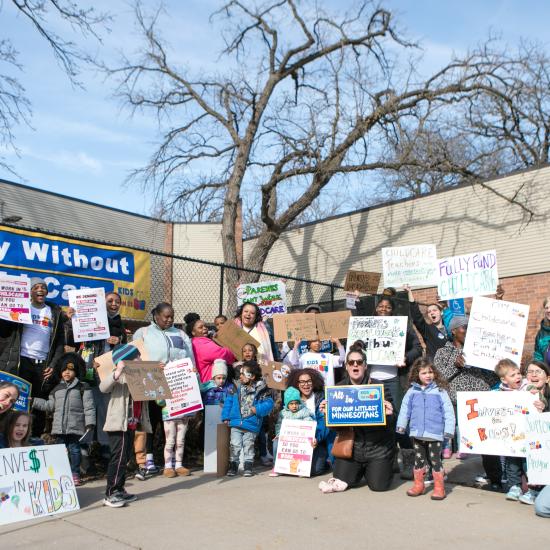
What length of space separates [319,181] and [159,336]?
12407 millimetres

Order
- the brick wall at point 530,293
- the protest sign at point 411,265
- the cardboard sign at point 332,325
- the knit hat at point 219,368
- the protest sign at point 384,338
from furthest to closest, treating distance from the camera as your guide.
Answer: the brick wall at point 530,293
the protest sign at point 411,265
the cardboard sign at point 332,325
the knit hat at point 219,368
the protest sign at point 384,338

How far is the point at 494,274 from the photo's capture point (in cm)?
884

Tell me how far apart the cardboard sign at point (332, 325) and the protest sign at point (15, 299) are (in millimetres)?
3865

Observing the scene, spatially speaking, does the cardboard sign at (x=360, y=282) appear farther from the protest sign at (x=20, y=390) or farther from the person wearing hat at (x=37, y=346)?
the protest sign at (x=20, y=390)

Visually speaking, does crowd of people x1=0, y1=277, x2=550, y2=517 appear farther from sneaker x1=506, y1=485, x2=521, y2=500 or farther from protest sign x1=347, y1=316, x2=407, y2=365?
protest sign x1=347, y1=316, x2=407, y2=365

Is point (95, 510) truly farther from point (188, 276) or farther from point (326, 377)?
point (188, 276)

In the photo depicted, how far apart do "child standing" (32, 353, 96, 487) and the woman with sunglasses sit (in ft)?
8.33

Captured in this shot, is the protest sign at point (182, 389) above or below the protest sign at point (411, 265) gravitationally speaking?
below

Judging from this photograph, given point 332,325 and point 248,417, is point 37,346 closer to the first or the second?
point 248,417

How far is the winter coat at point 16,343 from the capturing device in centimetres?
666

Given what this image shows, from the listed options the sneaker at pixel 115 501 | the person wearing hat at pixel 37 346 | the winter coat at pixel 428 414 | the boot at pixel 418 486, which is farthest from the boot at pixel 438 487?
the person wearing hat at pixel 37 346

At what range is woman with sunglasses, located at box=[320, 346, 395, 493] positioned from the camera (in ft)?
20.5

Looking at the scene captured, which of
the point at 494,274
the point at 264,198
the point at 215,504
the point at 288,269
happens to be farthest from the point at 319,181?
the point at 215,504

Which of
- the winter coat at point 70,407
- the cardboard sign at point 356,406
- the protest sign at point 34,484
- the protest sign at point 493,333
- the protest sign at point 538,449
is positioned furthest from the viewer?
the protest sign at point 493,333
